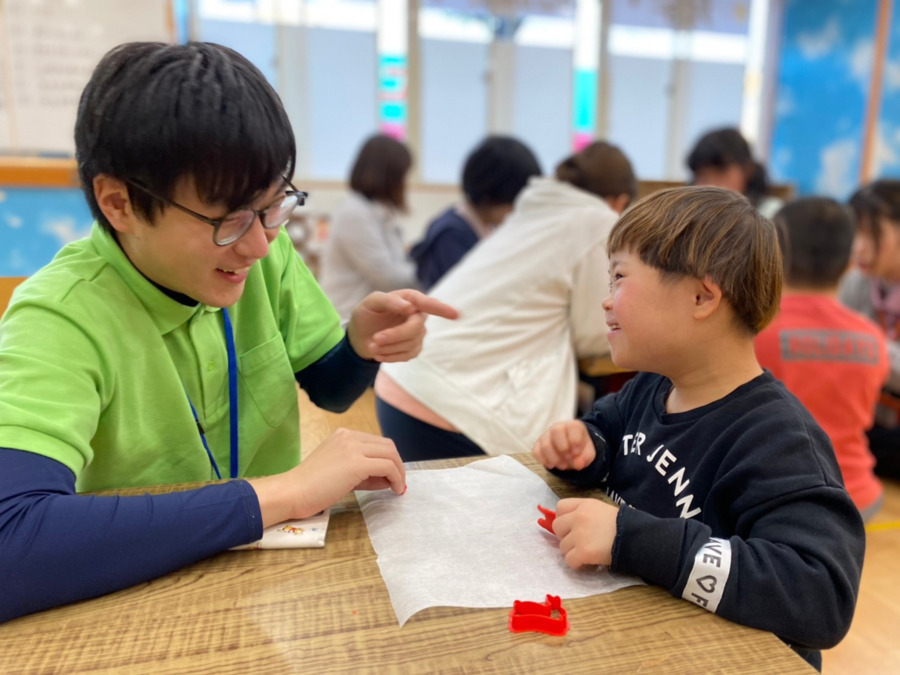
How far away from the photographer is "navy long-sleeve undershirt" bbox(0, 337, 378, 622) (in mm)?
646

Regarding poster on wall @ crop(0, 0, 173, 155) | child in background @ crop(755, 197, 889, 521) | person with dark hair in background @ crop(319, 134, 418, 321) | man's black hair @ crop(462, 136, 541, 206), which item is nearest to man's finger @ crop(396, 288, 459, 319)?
child in background @ crop(755, 197, 889, 521)

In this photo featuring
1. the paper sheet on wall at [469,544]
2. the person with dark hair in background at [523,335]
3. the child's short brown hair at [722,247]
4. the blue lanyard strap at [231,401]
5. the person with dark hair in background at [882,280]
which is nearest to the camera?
the paper sheet on wall at [469,544]

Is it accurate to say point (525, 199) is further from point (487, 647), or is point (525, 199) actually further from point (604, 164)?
point (487, 647)

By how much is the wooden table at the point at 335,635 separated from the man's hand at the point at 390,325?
418mm

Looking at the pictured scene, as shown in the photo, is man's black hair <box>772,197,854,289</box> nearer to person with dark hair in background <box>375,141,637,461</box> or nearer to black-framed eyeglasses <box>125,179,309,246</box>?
person with dark hair in background <box>375,141,637,461</box>

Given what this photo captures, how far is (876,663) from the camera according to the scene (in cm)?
154

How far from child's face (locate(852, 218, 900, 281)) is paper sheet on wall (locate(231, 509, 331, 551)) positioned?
8.62 ft

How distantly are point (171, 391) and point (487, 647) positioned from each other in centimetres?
53

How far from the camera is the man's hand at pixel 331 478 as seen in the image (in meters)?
0.77

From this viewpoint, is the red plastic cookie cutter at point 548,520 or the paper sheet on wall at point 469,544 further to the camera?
the red plastic cookie cutter at point 548,520

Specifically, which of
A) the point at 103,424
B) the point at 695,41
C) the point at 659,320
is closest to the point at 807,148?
the point at 695,41

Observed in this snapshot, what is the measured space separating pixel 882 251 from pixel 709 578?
103 inches

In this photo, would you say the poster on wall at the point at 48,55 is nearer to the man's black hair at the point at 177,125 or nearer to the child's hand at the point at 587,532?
the man's black hair at the point at 177,125

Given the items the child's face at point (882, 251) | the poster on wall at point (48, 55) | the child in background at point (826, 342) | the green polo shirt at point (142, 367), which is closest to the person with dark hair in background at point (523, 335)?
the child in background at point (826, 342)
